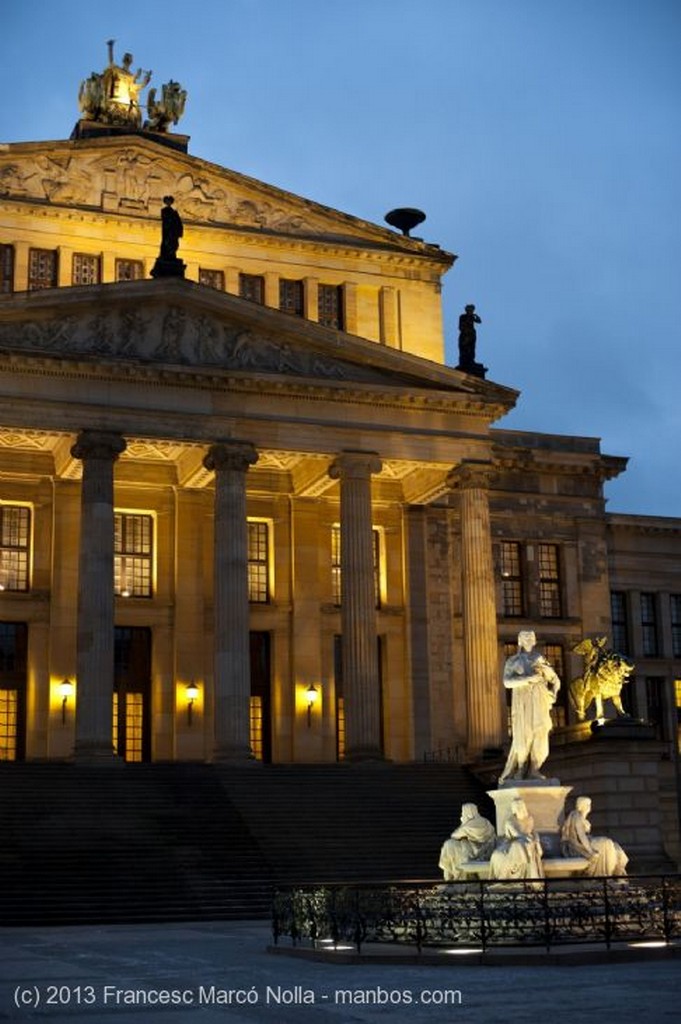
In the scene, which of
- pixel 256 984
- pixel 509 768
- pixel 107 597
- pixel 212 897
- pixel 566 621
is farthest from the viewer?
pixel 566 621

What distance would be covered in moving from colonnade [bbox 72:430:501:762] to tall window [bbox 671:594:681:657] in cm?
1609

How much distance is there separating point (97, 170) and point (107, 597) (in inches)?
626

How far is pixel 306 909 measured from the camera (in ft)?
72.3

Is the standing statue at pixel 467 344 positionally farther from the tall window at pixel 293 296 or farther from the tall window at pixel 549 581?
the tall window at pixel 549 581

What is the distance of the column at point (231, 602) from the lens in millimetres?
42344

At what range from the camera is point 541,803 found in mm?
23438

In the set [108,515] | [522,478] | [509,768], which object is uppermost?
[522,478]

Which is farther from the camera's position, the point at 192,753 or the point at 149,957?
the point at 192,753

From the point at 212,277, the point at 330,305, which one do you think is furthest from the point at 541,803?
the point at 330,305

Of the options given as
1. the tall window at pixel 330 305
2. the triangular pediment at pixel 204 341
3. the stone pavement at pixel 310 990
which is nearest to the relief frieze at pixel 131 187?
the tall window at pixel 330 305

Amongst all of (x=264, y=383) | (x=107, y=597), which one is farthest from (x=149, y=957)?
(x=264, y=383)

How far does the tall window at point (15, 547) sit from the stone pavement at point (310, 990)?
2556 centimetres

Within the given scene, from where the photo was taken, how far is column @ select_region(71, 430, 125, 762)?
4100 cm

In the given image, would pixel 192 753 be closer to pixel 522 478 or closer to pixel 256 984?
pixel 522 478
